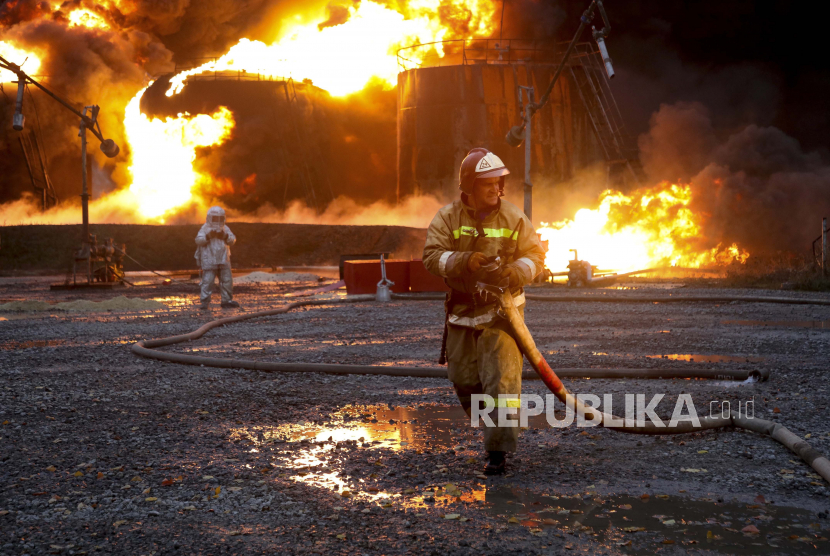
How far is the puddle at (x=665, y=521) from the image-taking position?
320cm

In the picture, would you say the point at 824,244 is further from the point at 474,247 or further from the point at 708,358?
the point at 474,247

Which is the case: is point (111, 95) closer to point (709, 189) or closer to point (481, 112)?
point (481, 112)

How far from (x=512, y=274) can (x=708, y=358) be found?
4.78m

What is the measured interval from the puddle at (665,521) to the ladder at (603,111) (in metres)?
36.4

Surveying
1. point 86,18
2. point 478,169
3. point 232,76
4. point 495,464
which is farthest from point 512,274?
point 86,18

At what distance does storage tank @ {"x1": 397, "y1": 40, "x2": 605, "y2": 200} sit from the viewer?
42.0 m

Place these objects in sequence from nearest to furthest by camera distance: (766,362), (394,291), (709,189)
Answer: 1. (766,362)
2. (394,291)
3. (709,189)

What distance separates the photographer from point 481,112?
138 feet

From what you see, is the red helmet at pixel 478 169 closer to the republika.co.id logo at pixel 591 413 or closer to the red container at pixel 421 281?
the republika.co.id logo at pixel 591 413

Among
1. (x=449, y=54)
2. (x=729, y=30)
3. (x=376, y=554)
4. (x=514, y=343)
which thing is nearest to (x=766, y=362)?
(x=514, y=343)

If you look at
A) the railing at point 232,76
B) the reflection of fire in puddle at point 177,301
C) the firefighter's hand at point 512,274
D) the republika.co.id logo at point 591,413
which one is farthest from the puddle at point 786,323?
the railing at point 232,76

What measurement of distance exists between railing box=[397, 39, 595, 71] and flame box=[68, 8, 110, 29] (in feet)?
59.7

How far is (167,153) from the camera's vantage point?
1788 inches

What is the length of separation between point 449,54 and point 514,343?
139 ft
